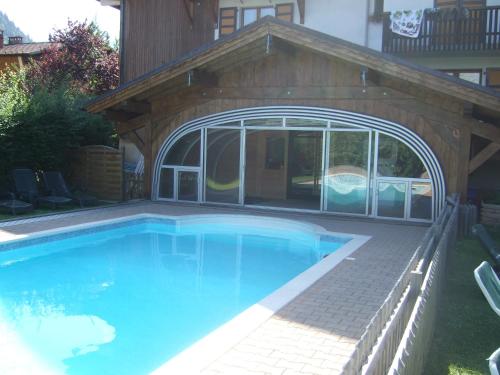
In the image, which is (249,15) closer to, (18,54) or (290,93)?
(290,93)

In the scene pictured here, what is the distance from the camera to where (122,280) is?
836 cm

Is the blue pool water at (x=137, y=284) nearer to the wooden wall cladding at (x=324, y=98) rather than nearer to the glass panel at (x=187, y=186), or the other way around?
the glass panel at (x=187, y=186)

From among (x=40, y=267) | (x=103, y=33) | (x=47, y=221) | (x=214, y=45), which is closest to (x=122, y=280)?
(x=40, y=267)

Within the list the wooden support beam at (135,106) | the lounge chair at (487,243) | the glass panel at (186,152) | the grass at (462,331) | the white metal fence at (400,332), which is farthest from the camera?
the glass panel at (186,152)

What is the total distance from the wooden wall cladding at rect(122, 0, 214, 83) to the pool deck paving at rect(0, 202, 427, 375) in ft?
33.5

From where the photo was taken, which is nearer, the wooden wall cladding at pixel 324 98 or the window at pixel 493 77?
the wooden wall cladding at pixel 324 98

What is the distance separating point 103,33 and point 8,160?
20.4 m

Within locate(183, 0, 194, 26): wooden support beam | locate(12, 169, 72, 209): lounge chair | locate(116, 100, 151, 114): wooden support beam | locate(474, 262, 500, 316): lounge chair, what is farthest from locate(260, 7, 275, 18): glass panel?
locate(474, 262, 500, 316): lounge chair

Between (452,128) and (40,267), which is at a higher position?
(452,128)

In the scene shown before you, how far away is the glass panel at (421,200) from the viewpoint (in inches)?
485

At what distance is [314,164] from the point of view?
57.2 feet

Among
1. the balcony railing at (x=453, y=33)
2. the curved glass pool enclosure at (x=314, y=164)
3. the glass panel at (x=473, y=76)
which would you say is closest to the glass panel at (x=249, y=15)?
the curved glass pool enclosure at (x=314, y=164)

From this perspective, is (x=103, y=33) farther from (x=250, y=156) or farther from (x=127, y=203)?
(x=127, y=203)

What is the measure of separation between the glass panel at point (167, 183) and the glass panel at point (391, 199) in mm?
6105
